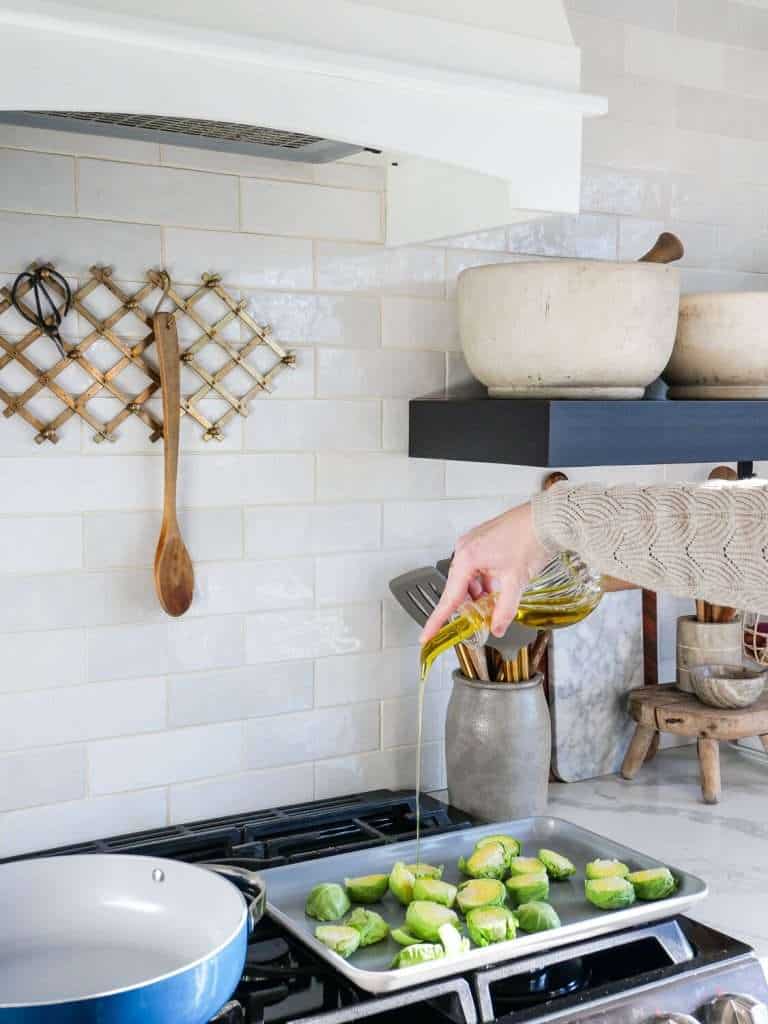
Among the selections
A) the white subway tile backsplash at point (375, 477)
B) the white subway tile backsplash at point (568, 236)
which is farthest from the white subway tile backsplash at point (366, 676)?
the white subway tile backsplash at point (568, 236)

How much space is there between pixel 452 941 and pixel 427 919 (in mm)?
48

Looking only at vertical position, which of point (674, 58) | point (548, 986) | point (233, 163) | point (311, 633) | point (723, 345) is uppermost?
point (674, 58)

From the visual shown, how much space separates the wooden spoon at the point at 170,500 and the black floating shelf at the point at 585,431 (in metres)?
0.39

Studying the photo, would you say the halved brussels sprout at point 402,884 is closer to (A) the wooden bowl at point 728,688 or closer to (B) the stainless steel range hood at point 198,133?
(A) the wooden bowl at point 728,688

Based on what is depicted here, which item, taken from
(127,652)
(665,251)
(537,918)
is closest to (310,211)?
(665,251)

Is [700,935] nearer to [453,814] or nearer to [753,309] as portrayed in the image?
[453,814]

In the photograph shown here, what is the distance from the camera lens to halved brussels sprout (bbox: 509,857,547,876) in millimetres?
1423

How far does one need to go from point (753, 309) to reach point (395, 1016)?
110cm

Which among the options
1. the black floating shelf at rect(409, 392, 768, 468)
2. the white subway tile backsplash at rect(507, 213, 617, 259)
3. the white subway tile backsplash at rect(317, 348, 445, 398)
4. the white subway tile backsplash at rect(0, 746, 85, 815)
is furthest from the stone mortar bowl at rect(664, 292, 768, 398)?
the white subway tile backsplash at rect(0, 746, 85, 815)

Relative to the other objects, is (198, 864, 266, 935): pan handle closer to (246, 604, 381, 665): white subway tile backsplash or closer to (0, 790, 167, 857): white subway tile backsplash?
(0, 790, 167, 857): white subway tile backsplash

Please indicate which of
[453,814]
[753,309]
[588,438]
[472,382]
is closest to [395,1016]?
[453,814]

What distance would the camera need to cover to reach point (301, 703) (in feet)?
5.84

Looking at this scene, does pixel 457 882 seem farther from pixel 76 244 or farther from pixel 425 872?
pixel 76 244

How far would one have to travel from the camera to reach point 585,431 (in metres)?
1.61
